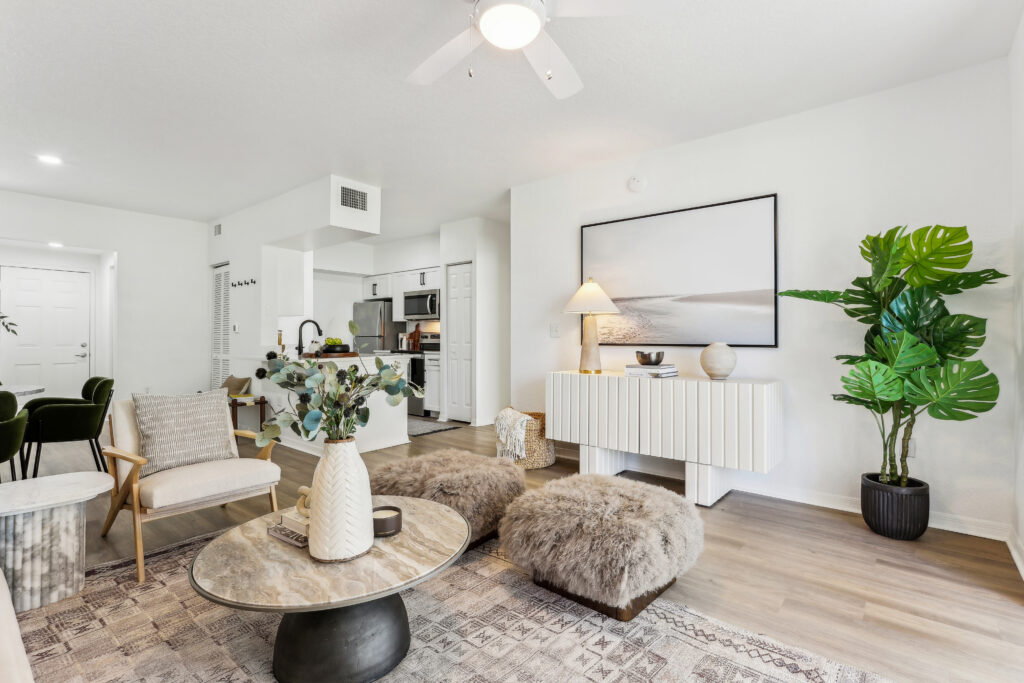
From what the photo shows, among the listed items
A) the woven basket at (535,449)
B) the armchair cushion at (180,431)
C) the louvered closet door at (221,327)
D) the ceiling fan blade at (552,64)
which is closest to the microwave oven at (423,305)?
the louvered closet door at (221,327)

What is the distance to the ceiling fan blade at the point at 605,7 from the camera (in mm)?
1775

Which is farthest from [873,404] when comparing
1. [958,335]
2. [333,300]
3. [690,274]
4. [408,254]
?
[333,300]

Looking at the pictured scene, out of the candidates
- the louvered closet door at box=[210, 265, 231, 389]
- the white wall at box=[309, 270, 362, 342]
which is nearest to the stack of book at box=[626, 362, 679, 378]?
the louvered closet door at box=[210, 265, 231, 389]

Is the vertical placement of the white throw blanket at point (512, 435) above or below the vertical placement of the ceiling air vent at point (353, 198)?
below

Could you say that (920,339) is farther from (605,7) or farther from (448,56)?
(448,56)

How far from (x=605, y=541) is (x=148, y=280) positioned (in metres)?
6.58

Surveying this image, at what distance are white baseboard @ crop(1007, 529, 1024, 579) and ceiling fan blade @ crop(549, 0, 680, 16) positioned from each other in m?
2.90

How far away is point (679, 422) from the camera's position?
10.8ft

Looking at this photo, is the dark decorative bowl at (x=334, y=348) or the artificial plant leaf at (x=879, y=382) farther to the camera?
the dark decorative bowl at (x=334, y=348)

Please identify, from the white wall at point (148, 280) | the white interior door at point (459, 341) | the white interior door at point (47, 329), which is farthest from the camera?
the white interior door at point (459, 341)

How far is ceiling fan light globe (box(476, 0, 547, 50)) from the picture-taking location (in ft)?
6.08

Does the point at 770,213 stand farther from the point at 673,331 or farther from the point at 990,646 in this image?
the point at 990,646

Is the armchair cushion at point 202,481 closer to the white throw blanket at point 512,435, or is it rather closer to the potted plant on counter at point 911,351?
the white throw blanket at point 512,435

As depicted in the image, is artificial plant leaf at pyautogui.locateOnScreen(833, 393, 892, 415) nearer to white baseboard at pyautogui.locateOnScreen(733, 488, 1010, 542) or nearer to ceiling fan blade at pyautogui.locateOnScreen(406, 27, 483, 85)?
white baseboard at pyautogui.locateOnScreen(733, 488, 1010, 542)
